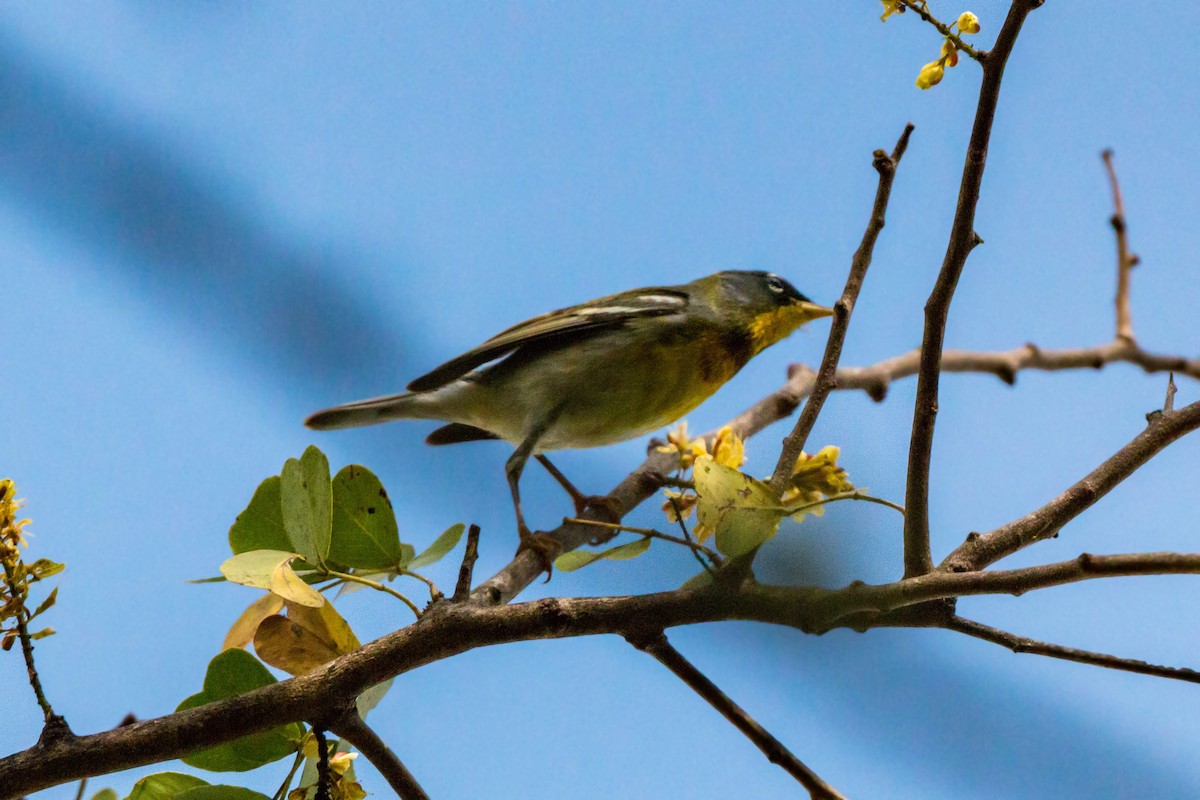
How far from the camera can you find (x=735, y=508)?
1219mm

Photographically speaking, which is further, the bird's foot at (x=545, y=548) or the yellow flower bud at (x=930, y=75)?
the bird's foot at (x=545, y=548)

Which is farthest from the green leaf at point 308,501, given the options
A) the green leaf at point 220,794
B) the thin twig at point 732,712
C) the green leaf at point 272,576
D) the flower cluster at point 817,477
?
the flower cluster at point 817,477

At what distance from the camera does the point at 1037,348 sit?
2979 mm

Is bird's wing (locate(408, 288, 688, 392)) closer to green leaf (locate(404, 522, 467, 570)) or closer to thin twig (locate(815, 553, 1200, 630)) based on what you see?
green leaf (locate(404, 522, 467, 570))

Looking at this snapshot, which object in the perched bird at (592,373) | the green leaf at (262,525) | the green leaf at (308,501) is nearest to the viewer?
the green leaf at (308,501)

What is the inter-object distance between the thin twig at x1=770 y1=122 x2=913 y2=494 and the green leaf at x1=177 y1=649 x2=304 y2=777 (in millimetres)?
683

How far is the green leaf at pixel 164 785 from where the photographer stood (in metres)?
1.27

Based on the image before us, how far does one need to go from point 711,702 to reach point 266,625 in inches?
23.5

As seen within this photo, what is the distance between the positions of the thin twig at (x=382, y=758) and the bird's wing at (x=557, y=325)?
6.55ft

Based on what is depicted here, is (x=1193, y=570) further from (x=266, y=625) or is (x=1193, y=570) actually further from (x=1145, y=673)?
(x=266, y=625)

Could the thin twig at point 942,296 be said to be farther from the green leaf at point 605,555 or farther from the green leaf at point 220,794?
the green leaf at point 220,794

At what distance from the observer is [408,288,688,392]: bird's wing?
10.6ft

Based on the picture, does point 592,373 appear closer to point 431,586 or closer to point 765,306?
point 765,306

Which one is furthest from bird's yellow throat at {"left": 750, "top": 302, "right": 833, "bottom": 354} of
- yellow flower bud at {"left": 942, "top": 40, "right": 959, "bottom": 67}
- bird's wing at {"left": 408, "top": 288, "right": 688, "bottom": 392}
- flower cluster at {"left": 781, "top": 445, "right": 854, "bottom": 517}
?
yellow flower bud at {"left": 942, "top": 40, "right": 959, "bottom": 67}
